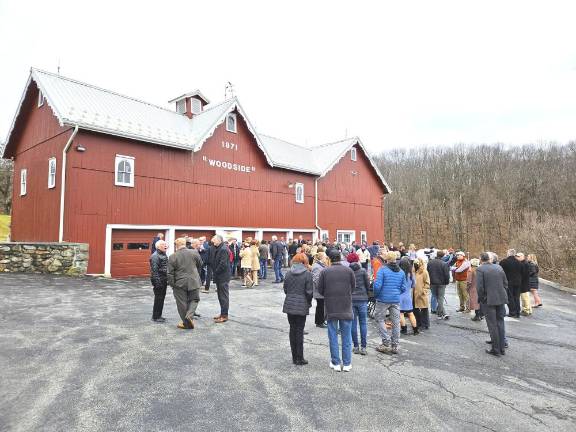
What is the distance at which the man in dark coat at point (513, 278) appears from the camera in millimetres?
9906

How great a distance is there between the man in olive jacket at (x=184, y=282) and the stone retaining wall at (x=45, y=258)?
8865mm

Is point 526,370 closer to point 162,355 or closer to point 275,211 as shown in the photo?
point 162,355

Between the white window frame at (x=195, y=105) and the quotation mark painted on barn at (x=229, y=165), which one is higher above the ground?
the white window frame at (x=195, y=105)

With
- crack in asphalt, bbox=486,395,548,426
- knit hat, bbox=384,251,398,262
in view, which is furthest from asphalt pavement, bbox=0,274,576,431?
knit hat, bbox=384,251,398,262

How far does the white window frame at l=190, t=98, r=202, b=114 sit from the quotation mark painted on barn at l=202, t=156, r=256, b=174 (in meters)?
4.29

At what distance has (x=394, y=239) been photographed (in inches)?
1941

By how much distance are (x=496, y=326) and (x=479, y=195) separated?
49497 mm

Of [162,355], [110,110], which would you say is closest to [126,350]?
[162,355]

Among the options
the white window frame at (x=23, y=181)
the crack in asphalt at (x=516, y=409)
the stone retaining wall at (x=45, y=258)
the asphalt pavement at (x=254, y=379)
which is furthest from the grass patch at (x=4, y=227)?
the crack in asphalt at (x=516, y=409)

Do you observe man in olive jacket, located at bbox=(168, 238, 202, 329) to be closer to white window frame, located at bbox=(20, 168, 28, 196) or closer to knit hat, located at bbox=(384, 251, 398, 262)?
knit hat, located at bbox=(384, 251, 398, 262)

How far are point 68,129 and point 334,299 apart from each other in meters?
14.5

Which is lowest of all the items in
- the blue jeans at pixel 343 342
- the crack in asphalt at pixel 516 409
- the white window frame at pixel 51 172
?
the crack in asphalt at pixel 516 409

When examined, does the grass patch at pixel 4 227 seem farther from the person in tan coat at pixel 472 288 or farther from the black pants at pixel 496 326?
the black pants at pixel 496 326

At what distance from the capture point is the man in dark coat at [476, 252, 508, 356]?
6.76 meters
